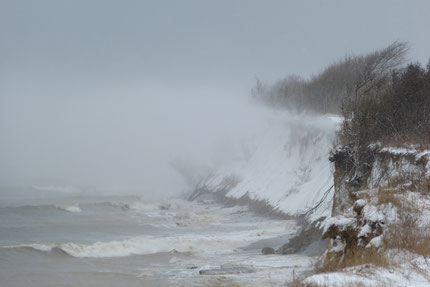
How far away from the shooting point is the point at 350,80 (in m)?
45.2

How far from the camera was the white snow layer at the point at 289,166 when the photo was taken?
3197 cm

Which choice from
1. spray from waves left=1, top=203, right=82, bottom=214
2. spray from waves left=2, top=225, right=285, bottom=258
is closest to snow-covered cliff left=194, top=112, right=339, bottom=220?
spray from waves left=2, top=225, right=285, bottom=258

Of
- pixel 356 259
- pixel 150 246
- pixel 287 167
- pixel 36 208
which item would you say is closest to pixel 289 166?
pixel 287 167

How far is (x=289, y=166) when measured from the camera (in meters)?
42.5

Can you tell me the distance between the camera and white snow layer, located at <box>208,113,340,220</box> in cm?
3197

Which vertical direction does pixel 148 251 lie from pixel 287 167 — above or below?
below

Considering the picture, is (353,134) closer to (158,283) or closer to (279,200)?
(158,283)

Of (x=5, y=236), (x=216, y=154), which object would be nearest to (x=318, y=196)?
(x=5, y=236)

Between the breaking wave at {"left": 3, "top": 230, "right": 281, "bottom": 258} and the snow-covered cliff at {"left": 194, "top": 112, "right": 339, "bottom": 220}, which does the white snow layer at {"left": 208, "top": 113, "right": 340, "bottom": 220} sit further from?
the breaking wave at {"left": 3, "top": 230, "right": 281, "bottom": 258}

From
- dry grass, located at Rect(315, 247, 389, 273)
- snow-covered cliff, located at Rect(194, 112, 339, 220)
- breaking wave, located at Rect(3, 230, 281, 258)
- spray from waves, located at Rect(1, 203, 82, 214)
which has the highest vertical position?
snow-covered cliff, located at Rect(194, 112, 339, 220)

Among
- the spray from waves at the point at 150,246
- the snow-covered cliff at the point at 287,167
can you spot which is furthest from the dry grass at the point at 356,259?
the spray from waves at the point at 150,246

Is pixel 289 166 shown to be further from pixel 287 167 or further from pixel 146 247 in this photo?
pixel 146 247

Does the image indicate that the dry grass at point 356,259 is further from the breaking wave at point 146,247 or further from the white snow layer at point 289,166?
the breaking wave at point 146,247

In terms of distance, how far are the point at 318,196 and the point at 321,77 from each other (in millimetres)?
27910
